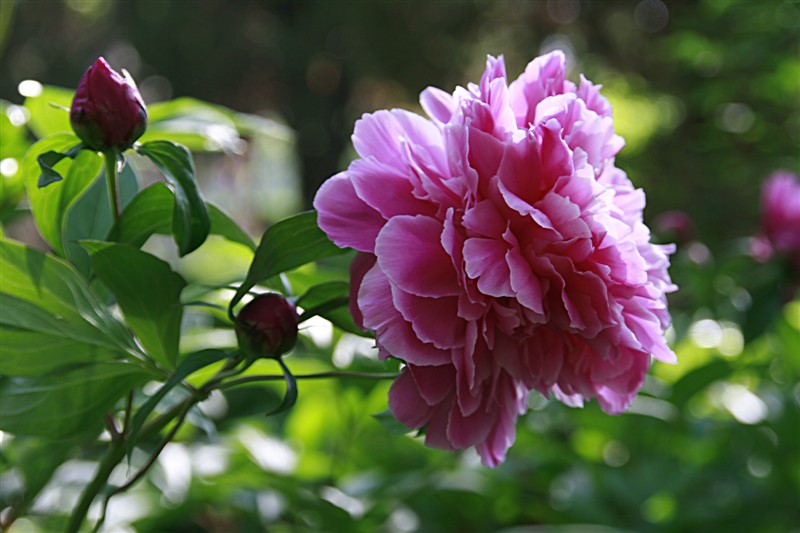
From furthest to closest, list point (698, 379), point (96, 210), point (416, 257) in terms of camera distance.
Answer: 1. point (698, 379)
2. point (96, 210)
3. point (416, 257)

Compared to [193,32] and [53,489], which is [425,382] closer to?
[53,489]

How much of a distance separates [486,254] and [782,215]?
22.7 inches

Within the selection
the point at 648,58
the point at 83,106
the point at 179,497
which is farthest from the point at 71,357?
the point at 648,58

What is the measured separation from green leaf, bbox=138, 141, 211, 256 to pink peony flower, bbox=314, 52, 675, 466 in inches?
2.0

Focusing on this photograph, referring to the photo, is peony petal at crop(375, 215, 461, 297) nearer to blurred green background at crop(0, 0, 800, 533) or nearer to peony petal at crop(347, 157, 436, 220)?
peony petal at crop(347, 157, 436, 220)

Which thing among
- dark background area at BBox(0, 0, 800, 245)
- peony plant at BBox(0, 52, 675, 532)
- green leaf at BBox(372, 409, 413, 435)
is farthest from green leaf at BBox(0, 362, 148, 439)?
dark background area at BBox(0, 0, 800, 245)

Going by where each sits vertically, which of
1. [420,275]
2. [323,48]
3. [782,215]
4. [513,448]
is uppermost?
[420,275]

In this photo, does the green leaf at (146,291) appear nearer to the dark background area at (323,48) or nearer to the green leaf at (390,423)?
the green leaf at (390,423)

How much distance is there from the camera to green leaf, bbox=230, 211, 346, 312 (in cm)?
34

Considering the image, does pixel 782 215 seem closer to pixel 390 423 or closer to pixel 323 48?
pixel 390 423

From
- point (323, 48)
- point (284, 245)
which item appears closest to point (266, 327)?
point (284, 245)

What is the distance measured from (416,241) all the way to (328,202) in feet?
0.12

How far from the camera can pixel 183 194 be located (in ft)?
1.10

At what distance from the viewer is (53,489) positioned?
55 cm
